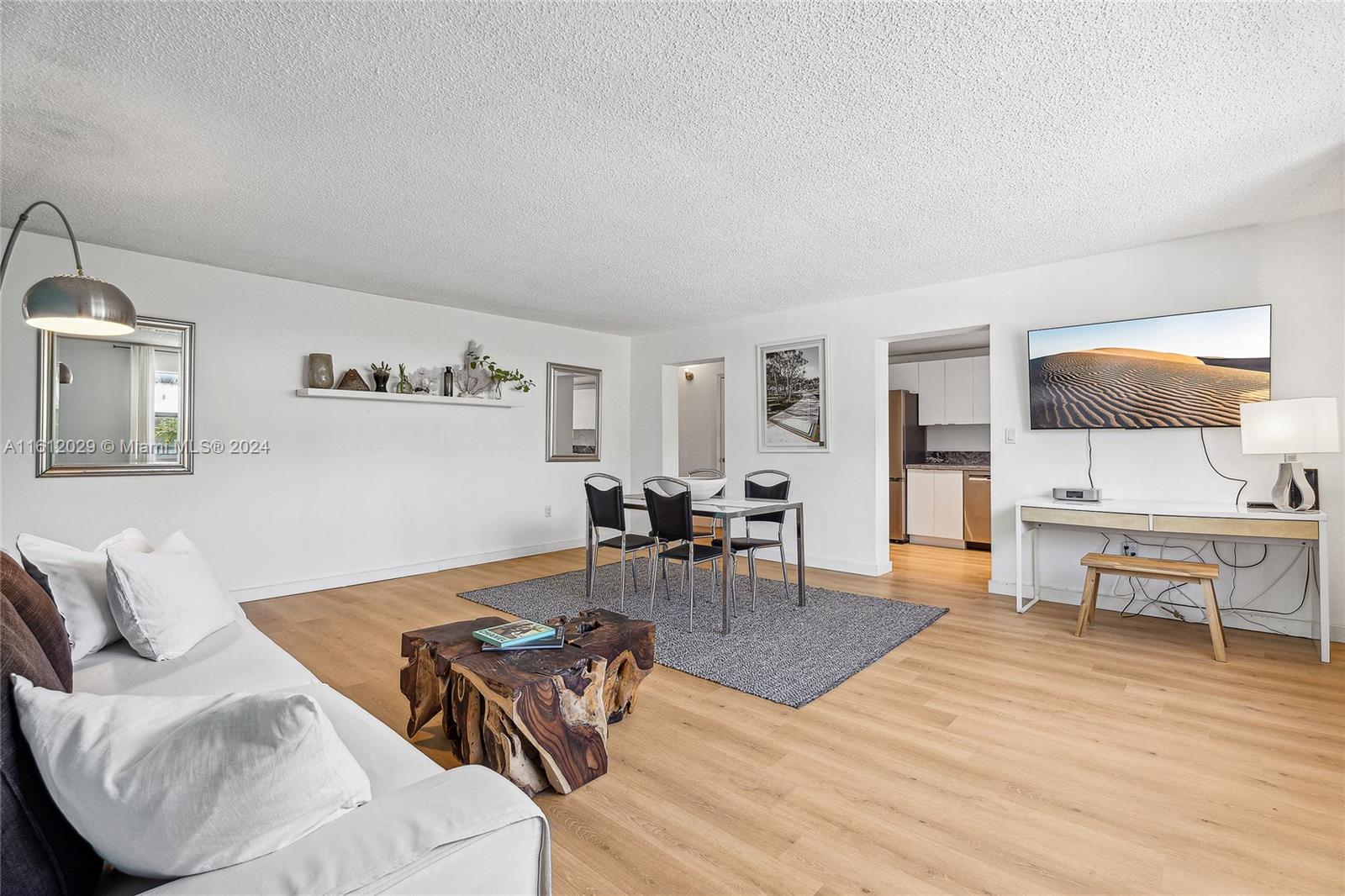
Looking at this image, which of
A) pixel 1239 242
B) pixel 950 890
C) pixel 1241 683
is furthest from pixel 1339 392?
pixel 950 890

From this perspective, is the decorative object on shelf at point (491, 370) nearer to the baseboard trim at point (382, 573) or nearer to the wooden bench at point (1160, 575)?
→ the baseboard trim at point (382, 573)

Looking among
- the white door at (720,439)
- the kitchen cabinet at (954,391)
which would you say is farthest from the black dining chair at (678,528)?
the white door at (720,439)

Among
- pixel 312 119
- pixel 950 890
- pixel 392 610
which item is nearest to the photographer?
pixel 950 890

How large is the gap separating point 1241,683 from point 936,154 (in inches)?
110

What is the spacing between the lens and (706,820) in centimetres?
190

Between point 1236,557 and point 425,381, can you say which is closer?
point 1236,557

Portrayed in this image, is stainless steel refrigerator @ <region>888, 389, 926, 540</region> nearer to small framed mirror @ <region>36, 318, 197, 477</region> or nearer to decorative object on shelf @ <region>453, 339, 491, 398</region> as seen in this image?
decorative object on shelf @ <region>453, 339, 491, 398</region>

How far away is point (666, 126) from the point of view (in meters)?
2.55

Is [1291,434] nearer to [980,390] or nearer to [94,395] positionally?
[980,390]

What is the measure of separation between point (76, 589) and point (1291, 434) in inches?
207

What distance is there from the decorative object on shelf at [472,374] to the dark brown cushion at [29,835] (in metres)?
5.06

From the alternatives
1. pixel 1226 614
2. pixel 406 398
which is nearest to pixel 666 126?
pixel 406 398

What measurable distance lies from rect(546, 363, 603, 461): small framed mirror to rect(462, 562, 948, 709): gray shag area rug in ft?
5.96

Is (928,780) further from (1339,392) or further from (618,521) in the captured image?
(1339,392)
